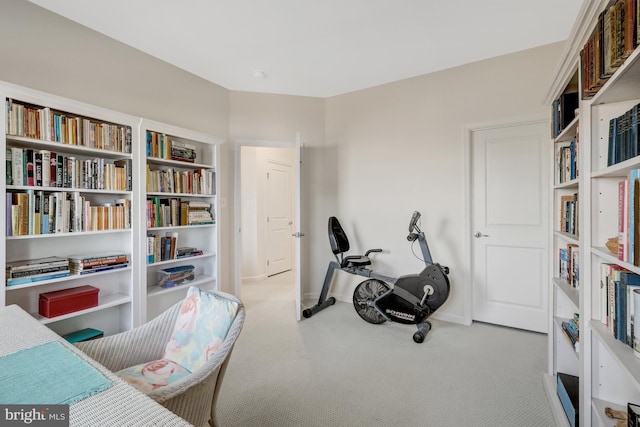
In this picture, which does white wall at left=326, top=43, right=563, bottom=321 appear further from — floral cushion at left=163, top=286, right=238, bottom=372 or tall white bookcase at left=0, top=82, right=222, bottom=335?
floral cushion at left=163, top=286, right=238, bottom=372

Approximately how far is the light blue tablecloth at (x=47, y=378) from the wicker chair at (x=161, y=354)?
0.21 m

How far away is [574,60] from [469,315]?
2343 millimetres

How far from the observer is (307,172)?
3.86m

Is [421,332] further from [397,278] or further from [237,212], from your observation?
[237,212]

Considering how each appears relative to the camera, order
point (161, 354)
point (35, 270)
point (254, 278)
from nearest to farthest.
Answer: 1. point (161, 354)
2. point (35, 270)
3. point (254, 278)

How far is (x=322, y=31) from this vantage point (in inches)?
94.3

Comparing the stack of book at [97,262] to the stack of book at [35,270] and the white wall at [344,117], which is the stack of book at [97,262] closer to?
the stack of book at [35,270]

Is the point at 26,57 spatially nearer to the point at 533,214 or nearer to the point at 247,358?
the point at 247,358

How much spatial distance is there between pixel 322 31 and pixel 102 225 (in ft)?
7.43

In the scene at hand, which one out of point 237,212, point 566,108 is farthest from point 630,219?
point 237,212

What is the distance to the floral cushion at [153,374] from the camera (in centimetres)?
121

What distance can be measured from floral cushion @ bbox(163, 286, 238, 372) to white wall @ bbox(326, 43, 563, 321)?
2.40 meters

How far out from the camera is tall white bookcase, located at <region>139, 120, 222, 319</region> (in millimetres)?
2553

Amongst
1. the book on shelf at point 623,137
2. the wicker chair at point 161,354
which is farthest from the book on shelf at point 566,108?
the wicker chair at point 161,354
